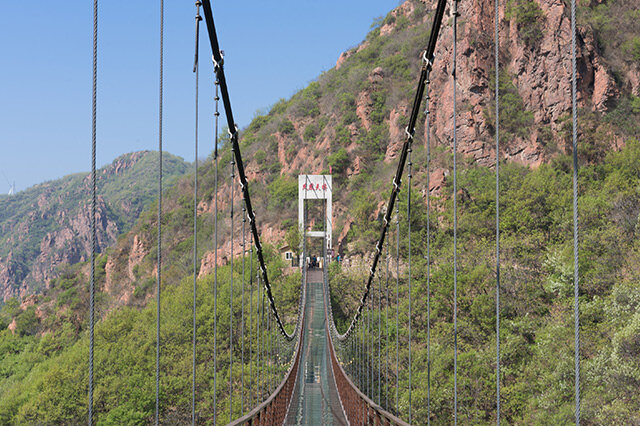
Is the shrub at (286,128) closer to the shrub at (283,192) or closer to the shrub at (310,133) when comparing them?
the shrub at (310,133)

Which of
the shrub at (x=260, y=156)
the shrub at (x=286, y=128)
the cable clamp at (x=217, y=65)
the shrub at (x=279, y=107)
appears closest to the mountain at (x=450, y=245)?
the shrub at (x=260, y=156)

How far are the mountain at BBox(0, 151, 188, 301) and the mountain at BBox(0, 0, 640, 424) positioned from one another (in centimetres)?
2740

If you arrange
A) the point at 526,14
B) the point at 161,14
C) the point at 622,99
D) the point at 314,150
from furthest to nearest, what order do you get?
the point at 314,150 → the point at 526,14 → the point at 622,99 → the point at 161,14

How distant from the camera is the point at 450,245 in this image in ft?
95.6

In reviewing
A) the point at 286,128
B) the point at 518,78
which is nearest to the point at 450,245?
the point at 518,78

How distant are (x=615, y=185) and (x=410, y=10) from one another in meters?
42.5

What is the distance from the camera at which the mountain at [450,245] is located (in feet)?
62.7

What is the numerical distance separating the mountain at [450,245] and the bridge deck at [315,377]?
1401 millimetres

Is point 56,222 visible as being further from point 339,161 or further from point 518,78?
point 518,78

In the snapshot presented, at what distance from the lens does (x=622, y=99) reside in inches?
1353

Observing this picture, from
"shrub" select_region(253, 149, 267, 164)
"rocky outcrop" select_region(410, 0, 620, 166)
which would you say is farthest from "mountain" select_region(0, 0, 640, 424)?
"shrub" select_region(253, 149, 267, 164)

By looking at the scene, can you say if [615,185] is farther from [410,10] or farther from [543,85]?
[410,10]

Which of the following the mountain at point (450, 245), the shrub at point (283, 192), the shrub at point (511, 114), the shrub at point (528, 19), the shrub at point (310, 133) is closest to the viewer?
the mountain at point (450, 245)

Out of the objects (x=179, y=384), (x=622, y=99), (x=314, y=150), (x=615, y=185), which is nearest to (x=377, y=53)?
(x=314, y=150)
